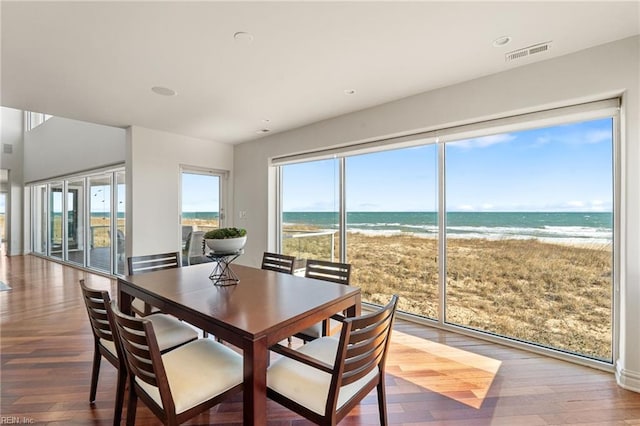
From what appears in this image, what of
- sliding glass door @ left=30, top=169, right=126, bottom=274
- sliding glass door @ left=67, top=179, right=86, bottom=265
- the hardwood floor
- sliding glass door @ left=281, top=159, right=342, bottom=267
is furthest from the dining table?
sliding glass door @ left=67, top=179, right=86, bottom=265

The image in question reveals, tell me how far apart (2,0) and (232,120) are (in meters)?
2.36

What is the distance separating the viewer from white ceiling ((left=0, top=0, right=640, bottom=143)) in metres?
1.77

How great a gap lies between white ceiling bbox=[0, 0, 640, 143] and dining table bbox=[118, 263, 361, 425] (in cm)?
176

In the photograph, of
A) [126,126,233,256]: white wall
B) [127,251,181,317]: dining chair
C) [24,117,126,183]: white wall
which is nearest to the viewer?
[127,251,181,317]: dining chair

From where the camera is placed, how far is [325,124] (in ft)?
13.0

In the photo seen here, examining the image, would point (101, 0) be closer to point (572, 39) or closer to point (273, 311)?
point (273, 311)

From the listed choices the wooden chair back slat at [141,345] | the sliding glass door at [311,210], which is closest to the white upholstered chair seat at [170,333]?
the wooden chair back slat at [141,345]

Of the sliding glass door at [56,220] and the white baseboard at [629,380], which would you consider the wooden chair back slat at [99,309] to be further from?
the sliding glass door at [56,220]

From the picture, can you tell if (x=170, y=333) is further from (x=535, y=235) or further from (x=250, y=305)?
(x=535, y=235)

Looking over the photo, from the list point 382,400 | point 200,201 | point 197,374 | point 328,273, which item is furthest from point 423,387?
point 200,201

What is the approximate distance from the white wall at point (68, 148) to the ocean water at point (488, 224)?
3.57 meters

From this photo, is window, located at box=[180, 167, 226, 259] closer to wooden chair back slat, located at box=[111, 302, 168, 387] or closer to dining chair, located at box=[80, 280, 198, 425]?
dining chair, located at box=[80, 280, 198, 425]

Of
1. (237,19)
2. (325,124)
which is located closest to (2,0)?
(237,19)

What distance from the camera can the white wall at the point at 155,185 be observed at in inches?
164
